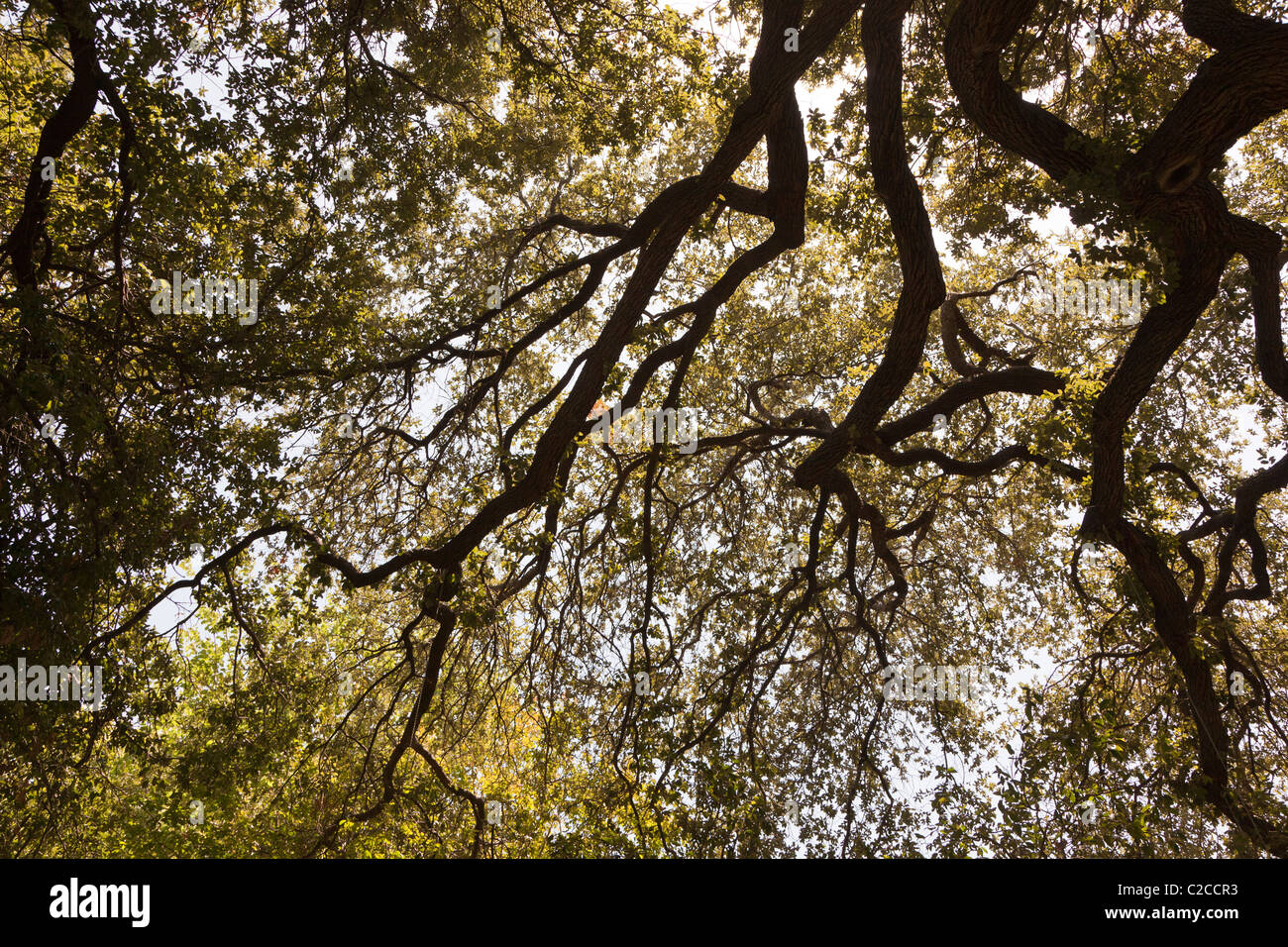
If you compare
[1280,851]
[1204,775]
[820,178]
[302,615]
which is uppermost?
[820,178]

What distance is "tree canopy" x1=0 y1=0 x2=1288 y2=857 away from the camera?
4.54 meters

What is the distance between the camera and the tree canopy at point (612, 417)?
4535 millimetres

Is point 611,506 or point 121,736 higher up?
point 611,506

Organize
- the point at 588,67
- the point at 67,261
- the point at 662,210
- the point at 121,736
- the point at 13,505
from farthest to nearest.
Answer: the point at 588,67 < the point at 662,210 < the point at 67,261 < the point at 121,736 < the point at 13,505

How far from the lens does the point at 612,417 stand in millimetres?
6137

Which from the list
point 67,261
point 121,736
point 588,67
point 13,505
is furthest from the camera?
point 588,67

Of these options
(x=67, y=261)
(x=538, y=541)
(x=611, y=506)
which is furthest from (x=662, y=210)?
(x=67, y=261)

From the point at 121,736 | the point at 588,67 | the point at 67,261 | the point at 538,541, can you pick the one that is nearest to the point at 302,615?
the point at 121,736

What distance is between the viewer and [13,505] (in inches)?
163

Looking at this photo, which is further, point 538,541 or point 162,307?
point 162,307

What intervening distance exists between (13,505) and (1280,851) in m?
6.88

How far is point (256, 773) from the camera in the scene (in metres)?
5.91

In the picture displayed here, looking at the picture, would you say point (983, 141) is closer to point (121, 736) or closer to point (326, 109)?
point (326, 109)

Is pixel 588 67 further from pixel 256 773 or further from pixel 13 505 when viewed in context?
pixel 256 773
